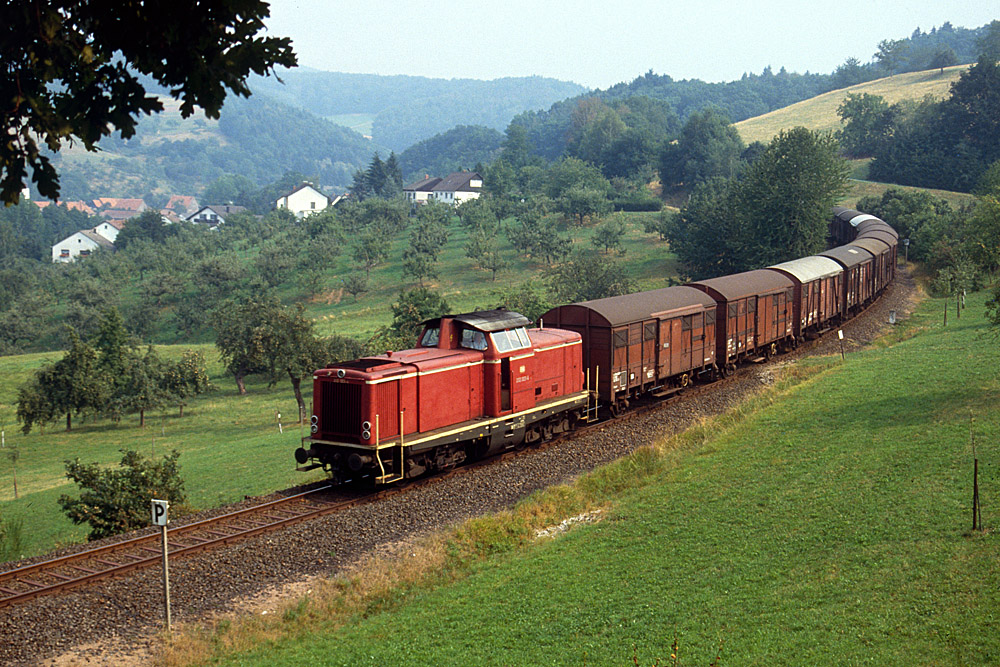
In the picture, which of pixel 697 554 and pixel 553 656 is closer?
pixel 553 656

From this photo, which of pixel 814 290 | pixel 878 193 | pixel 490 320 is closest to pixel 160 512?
pixel 490 320

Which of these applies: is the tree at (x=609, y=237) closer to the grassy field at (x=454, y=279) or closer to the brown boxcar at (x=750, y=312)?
the grassy field at (x=454, y=279)

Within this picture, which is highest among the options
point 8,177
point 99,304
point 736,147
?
point 736,147

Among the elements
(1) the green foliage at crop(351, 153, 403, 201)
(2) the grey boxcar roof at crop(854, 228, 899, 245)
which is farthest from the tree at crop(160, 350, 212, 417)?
(1) the green foliage at crop(351, 153, 403, 201)

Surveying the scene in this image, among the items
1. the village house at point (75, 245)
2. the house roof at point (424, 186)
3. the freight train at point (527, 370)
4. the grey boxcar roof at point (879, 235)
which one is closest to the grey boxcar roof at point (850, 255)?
the freight train at point (527, 370)

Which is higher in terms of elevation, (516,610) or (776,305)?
(776,305)

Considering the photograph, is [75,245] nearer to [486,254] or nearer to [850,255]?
[486,254]

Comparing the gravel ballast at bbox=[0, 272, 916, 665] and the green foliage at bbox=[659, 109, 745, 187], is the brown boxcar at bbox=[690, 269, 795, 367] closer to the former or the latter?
the gravel ballast at bbox=[0, 272, 916, 665]

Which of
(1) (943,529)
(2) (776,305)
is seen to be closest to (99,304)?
(2) (776,305)

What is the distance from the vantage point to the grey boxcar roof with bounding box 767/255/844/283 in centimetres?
4078

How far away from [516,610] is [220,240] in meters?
134

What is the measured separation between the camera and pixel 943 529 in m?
14.4

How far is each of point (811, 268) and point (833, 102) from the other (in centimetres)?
16657

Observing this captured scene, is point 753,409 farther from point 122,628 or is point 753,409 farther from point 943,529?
point 122,628
